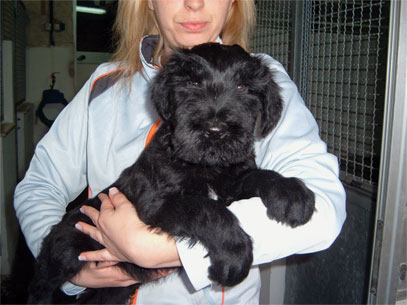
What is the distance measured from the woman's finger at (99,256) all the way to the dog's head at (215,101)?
0.45m

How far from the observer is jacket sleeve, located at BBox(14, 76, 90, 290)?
4.56 ft

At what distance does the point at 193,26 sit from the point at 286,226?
3.03 feet

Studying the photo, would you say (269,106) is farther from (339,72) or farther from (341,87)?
(339,72)

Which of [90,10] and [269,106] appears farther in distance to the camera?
[90,10]

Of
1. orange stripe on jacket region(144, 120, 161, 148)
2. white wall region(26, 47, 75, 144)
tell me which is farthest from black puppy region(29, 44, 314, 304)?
white wall region(26, 47, 75, 144)

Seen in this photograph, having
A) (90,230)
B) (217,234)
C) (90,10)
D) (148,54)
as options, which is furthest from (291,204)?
(90,10)

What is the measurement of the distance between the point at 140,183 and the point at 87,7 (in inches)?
201

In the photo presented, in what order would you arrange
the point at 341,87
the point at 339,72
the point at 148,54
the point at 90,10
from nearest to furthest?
1. the point at 148,54
2. the point at 341,87
3. the point at 339,72
4. the point at 90,10

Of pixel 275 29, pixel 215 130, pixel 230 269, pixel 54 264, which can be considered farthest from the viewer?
pixel 275 29

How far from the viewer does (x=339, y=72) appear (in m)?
2.64

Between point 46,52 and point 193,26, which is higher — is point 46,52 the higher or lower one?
the higher one

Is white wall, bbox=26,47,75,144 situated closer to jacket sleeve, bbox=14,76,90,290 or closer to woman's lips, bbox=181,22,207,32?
jacket sleeve, bbox=14,76,90,290

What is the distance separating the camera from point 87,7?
550cm

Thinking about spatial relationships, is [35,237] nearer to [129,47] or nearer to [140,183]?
[140,183]
